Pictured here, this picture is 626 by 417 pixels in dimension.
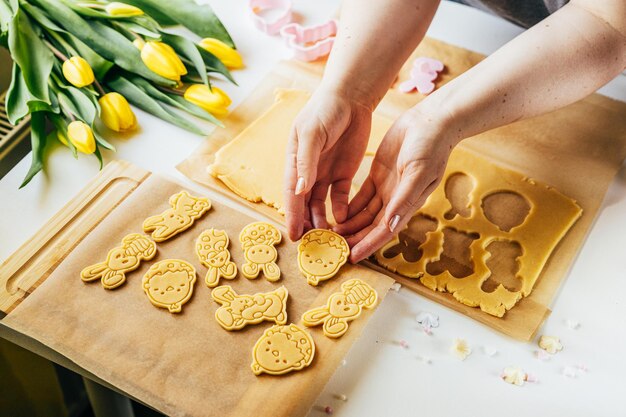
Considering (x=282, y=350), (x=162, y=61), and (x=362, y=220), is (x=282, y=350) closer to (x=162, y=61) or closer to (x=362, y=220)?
(x=362, y=220)

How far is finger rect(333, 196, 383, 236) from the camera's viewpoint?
1.14 meters

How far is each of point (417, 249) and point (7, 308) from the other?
674 mm

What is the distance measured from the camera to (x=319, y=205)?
1.16 metres

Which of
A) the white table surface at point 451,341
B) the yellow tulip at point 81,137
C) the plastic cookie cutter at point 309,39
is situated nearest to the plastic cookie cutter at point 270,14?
the plastic cookie cutter at point 309,39

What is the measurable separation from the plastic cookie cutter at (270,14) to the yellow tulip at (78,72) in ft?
1.41

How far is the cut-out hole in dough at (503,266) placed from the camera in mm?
1089

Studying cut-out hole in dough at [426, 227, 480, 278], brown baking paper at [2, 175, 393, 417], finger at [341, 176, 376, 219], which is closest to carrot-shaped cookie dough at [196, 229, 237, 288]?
brown baking paper at [2, 175, 393, 417]

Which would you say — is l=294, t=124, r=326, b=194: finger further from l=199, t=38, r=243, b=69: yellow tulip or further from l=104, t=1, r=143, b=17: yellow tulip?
l=104, t=1, r=143, b=17: yellow tulip

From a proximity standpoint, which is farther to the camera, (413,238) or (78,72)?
(78,72)

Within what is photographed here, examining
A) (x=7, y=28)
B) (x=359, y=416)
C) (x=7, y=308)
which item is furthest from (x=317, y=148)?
(x=7, y=28)

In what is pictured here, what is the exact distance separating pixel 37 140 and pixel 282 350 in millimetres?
633

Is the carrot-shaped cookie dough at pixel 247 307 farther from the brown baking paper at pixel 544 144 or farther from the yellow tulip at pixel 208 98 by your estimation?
the yellow tulip at pixel 208 98

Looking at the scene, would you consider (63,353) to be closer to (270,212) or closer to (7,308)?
(7,308)

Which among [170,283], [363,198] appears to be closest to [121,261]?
[170,283]
